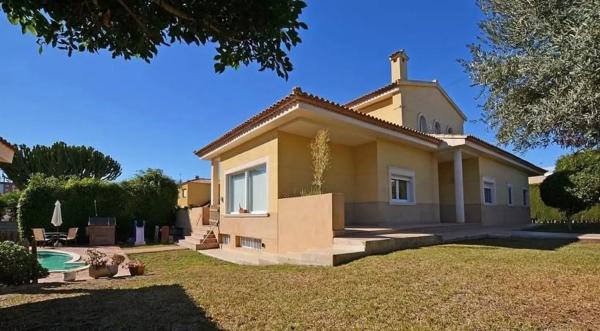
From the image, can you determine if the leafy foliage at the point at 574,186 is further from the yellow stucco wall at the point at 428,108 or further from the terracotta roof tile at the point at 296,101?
the yellow stucco wall at the point at 428,108

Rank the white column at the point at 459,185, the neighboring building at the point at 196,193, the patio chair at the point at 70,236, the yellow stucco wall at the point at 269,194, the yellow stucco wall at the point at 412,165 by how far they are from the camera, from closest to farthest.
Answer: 1. the yellow stucco wall at the point at 269,194
2. the yellow stucco wall at the point at 412,165
3. the white column at the point at 459,185
4. the patio chair at the point at 70,236
5. the neighboring building at the point at 196,193

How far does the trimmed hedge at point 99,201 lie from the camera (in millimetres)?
21969

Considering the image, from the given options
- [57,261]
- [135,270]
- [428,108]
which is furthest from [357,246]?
[428,108]

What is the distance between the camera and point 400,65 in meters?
21.9

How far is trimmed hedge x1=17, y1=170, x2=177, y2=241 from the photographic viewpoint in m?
22.0

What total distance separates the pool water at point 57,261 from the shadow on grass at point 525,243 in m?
14.6

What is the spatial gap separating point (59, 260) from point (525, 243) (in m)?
18.6

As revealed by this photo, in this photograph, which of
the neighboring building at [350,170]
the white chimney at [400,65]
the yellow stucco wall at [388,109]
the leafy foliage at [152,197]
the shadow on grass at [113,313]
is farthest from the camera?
the leafy foliage at [152,197]

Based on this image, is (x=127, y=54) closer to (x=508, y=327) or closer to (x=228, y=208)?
(x=508, y=327)

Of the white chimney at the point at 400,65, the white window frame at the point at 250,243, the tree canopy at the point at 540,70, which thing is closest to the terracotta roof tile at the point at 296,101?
the white window frame at the point at 250,243

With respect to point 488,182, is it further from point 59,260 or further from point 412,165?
point 59,260

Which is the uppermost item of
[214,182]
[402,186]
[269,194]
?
[214,182]

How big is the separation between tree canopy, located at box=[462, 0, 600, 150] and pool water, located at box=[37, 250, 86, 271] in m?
15.0

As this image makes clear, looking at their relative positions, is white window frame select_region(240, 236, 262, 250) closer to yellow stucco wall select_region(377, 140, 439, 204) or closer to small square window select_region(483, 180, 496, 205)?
yellow stucco wall select_region(377, 140, 439, 204)
